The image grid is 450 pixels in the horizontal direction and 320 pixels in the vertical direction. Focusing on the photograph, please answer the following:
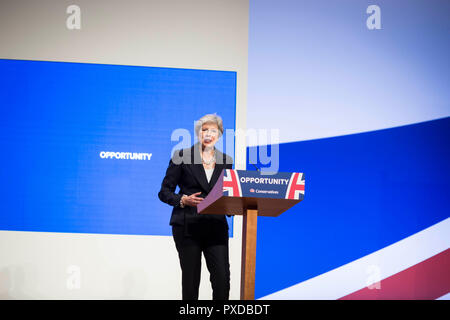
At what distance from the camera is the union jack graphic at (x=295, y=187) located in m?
2.25

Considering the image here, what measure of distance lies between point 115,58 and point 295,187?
10.3 ft

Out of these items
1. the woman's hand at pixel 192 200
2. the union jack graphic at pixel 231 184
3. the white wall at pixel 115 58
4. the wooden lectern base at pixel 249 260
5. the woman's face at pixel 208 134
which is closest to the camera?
the union jack graphic at pixel 231 184

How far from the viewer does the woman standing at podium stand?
315 cm

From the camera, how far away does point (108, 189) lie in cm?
475

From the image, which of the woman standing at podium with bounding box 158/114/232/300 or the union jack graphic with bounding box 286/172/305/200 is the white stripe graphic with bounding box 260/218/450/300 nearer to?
the woman standing at podium with bounding box 158/114/232/300

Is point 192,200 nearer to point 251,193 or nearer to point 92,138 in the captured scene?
point 251,193

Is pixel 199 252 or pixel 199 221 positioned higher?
pixel 199 221

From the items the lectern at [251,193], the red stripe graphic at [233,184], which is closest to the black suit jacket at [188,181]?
the lectern at [251,193]

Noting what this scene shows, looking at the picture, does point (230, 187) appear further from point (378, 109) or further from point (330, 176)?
point (378, 109)

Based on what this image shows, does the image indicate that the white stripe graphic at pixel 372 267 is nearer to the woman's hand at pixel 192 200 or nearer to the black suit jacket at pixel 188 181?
the black suit jacket at pixel 188 181

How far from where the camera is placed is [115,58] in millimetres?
4891

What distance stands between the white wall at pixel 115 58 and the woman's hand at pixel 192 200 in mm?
1668

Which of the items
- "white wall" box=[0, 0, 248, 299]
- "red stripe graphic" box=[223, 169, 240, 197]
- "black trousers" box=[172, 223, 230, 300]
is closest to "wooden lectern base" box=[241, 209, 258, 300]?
"red stripe graphic" box=[223, 169, 240, 197]

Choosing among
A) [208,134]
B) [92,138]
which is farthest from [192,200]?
[92,138]
